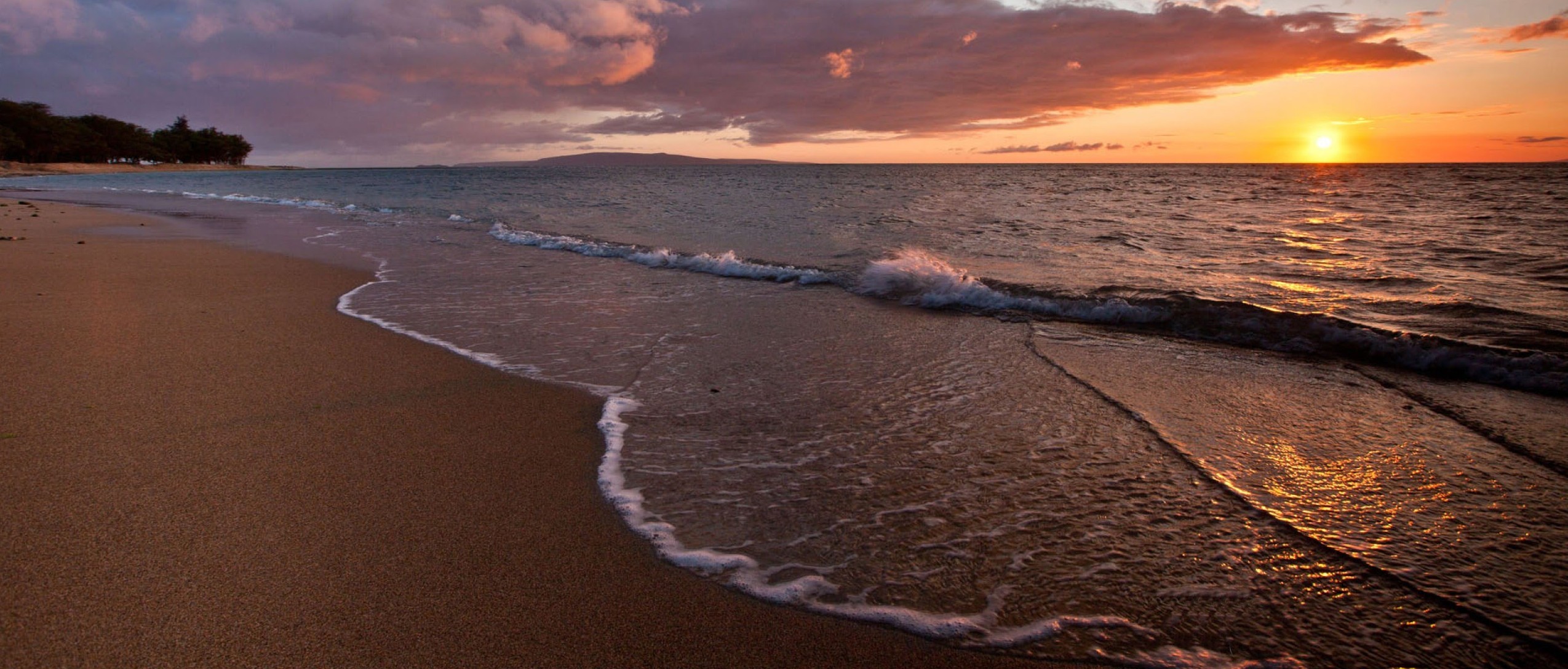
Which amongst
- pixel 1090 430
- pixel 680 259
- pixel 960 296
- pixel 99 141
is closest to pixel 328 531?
pixel 1090 430

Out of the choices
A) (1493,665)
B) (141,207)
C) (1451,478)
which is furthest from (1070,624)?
(141,207)

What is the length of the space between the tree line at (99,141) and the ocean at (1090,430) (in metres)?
119

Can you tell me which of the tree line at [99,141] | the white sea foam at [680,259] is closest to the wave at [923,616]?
the white sea foam at [680,259]

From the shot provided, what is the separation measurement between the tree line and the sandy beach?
11938 cm

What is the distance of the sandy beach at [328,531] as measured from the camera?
2480 mm

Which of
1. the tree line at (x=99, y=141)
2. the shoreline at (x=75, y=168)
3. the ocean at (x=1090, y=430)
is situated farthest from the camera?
the tree line at (x=99, y=141)

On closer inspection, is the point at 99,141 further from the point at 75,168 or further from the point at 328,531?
the point at 328,531

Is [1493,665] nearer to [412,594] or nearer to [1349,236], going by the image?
[412,594]

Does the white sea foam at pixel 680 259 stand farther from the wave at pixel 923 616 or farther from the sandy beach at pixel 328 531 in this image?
the wave at pixel 923 616

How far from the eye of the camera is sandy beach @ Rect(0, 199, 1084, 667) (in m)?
2.48

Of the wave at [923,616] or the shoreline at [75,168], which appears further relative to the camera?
the shoreline at [75,168]

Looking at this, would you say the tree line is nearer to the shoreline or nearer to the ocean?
the shoreline

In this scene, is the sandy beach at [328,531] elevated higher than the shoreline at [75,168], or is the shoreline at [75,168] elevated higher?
the shoreline at [75,168]

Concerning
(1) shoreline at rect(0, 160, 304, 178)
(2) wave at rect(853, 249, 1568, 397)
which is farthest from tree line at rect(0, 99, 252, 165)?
(2) wave at rect(853, 249, 1568, 397)
